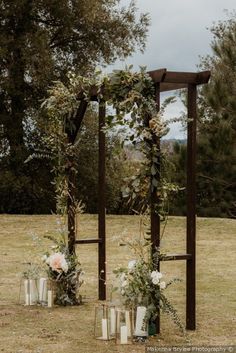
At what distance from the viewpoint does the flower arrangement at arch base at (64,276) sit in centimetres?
692

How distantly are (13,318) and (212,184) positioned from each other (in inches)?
580

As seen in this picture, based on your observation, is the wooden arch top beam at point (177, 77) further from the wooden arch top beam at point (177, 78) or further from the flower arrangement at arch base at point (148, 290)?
the flower arrangement at arch base at point (148, 290)

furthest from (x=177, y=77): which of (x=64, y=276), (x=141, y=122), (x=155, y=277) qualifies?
(x=64, y=276)

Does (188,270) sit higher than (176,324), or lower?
higher

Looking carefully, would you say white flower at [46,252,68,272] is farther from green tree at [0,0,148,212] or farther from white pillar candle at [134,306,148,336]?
green tree at [0,0,148,212]

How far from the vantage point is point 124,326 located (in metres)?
5.50

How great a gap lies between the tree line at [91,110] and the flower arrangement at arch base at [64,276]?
11.3m

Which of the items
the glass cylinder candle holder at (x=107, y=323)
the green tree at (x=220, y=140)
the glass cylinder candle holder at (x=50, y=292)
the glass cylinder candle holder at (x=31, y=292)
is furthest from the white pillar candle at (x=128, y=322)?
the green tree at (x=220, y=140)

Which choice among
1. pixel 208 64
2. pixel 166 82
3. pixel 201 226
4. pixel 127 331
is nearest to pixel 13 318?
pixel 127 331

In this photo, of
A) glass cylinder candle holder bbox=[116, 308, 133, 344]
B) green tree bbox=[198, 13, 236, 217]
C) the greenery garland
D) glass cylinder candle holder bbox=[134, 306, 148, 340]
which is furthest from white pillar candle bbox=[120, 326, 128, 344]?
green tree bbox=[198, 13, 236, 217]

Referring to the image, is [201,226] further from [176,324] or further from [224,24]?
[224,24]

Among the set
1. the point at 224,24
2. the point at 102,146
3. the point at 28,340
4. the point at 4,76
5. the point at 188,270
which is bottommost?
the point at 28,340

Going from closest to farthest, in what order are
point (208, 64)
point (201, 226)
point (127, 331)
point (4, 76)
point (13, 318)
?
point (127, 331)
point (13, 318)
point (201, 226)
point (4, 76)
point (208, 64)

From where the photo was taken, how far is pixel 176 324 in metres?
5.82
